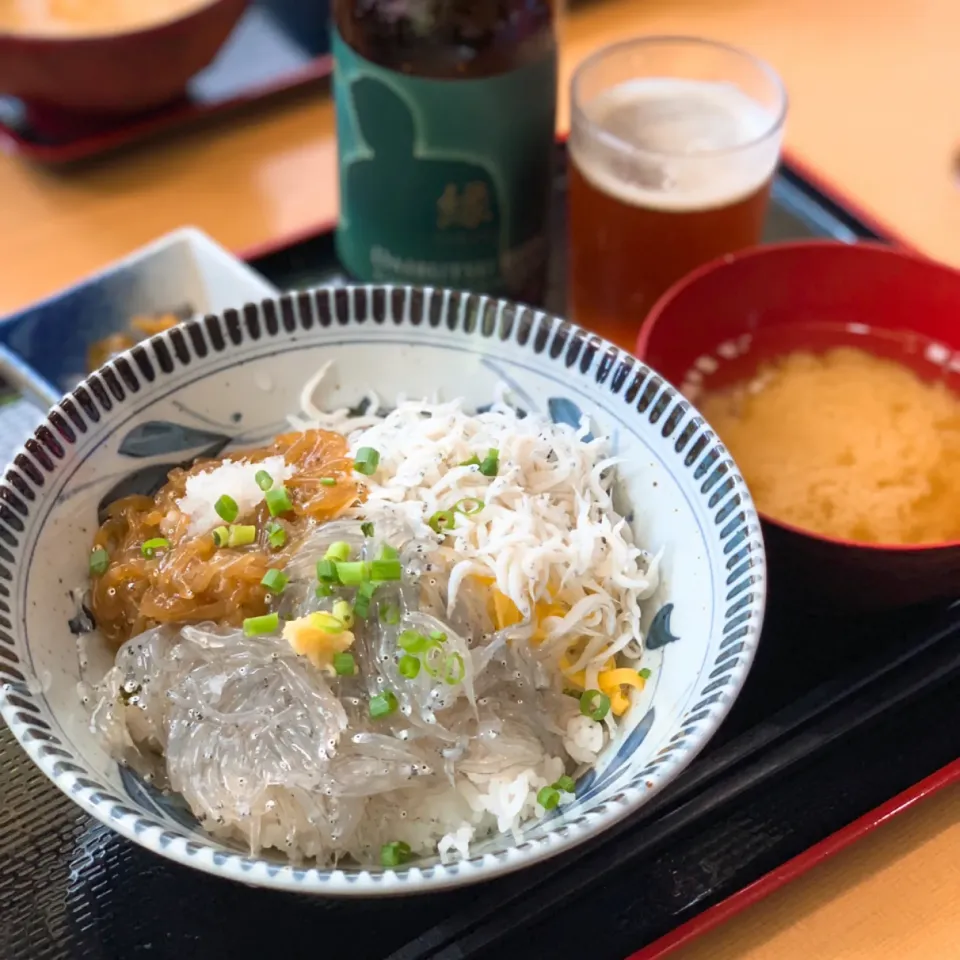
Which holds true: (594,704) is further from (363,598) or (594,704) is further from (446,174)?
(446,174)

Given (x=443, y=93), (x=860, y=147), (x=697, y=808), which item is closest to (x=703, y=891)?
(x=697, y=808)

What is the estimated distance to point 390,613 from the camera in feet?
3.05

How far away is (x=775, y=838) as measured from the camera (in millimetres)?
1011

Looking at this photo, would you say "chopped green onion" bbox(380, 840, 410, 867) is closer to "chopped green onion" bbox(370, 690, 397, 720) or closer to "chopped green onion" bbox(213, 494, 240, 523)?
"chopped green onion" bbox(370, 690, 397, 720)

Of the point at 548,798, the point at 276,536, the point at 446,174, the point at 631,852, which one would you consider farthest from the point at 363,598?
the point at 446,174

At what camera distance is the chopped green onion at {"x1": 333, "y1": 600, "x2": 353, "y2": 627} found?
915 millimetres

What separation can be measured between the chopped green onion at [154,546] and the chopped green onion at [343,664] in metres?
0.22

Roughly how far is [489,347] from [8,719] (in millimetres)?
601

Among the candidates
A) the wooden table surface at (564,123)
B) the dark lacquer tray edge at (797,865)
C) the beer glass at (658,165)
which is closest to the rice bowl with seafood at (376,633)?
the dark lacquer tray edge at (797,865)

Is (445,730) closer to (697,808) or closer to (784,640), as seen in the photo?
(697,808)

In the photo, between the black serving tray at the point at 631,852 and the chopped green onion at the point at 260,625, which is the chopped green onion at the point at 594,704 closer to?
the black serving tray at the point at 631,852

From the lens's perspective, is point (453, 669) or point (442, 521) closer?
point (453, 669)

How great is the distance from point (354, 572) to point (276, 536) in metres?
0.11

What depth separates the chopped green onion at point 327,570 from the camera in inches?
36.6
